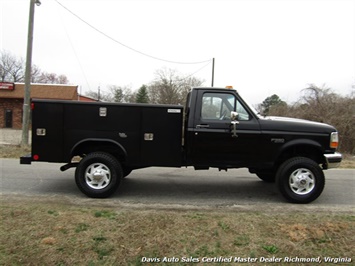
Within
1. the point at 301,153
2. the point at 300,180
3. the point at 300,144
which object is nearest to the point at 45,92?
the point at 301,153

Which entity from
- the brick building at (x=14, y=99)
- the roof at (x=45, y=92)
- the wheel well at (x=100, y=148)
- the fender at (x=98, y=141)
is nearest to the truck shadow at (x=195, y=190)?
the wheel well at (x=100, y=148)

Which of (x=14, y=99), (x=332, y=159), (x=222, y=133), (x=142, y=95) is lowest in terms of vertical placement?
(x=332, y=159)

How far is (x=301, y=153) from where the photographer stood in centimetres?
601

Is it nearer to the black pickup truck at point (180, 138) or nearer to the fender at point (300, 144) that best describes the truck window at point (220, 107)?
the black pickup truck at point (180, 138)

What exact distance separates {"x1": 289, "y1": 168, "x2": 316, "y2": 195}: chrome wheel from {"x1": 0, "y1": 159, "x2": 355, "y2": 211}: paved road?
0.92ft

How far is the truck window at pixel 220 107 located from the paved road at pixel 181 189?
1.55 m

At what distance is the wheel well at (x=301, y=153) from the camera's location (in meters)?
5.83

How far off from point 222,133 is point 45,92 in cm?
2940

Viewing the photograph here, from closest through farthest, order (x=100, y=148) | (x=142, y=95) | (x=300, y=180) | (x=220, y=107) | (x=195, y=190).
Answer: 1. (x=300, y=180)
2. (x=220, y=107)
3. (x=100, y=148)
4. (x=195, y=190)
5. (x=142, y=95)

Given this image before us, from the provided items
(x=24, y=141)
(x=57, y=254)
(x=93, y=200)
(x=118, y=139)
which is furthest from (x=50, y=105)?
(x=24, y=141)

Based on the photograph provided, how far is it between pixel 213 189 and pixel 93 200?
251 cm

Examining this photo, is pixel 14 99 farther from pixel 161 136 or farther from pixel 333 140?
pixel 333 140

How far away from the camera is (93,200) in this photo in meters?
5.57

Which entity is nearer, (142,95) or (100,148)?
(100,148)
